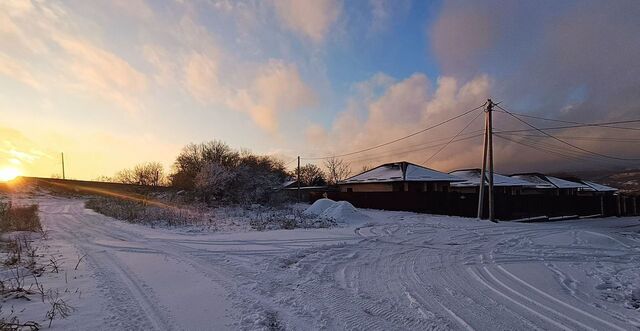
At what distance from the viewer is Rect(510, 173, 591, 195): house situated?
55.8 meters

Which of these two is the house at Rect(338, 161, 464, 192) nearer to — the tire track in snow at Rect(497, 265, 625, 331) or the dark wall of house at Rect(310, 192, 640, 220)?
the dark wall of house at Rect(310, 192, 640, 220)

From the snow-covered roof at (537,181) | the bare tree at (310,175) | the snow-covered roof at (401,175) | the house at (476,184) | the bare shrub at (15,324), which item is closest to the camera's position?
the bare shrub at (15,324)

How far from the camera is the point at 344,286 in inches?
251

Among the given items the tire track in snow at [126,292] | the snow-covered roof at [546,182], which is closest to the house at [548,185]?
the snow-covered roof at [546,182]

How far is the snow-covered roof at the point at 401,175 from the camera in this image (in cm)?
3562

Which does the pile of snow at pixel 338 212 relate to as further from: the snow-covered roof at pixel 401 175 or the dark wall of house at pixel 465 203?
the snow-covered roof at pixel 401 175

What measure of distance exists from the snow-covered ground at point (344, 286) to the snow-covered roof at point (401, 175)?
78.8 ft

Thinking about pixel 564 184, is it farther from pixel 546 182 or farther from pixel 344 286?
pixel 344 286

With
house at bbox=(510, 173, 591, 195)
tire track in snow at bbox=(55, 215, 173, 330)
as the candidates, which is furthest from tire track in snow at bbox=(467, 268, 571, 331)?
house at bbox=(510, 173, 591, 195)

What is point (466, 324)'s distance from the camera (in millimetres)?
4602

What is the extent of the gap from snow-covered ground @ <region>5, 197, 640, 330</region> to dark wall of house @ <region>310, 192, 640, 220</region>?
47.5 ft

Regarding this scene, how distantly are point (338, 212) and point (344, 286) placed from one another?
14.5m

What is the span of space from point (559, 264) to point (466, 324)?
5.97 metres

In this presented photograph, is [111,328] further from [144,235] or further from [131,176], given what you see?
[131,176]
